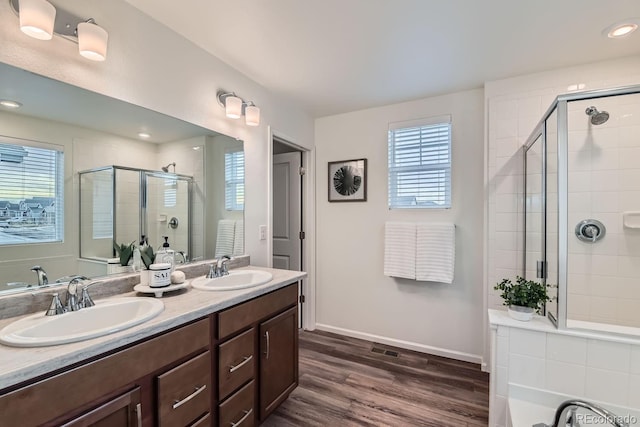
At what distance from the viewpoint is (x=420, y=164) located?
8.94 feet

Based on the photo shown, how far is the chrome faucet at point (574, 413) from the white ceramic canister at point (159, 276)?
175 cm

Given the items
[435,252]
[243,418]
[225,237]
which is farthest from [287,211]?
[243,418]

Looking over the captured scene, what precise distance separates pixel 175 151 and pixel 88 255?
74 cm

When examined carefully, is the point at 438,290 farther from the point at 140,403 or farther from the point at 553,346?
the point at 140,403

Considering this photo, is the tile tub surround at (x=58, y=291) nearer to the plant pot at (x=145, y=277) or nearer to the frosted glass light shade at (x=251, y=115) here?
the plant pot at (x=145, y=277)

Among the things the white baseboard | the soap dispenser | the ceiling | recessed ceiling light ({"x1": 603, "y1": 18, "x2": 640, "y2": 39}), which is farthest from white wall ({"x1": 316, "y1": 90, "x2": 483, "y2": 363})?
the soap dispenser

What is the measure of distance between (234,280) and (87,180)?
0.96 metres

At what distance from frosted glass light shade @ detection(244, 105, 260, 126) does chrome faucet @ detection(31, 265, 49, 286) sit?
147 cm

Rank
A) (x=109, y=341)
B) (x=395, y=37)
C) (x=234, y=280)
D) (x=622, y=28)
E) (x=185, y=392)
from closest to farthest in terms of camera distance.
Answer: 1. (x=109, y=341)
2. (x=185, y=392)
3. (x=622, y=28)
4. (x=395, y=37)
5. (x=234, y=280)

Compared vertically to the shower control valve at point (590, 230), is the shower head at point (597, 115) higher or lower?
higher

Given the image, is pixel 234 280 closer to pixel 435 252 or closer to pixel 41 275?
pixel 41 275

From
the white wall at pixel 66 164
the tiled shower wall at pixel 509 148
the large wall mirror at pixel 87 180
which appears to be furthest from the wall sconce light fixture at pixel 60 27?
the tiled shower wall at pixel 509 148

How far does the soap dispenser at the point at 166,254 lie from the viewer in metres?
1.67

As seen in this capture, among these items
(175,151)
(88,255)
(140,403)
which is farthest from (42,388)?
(175,151)
